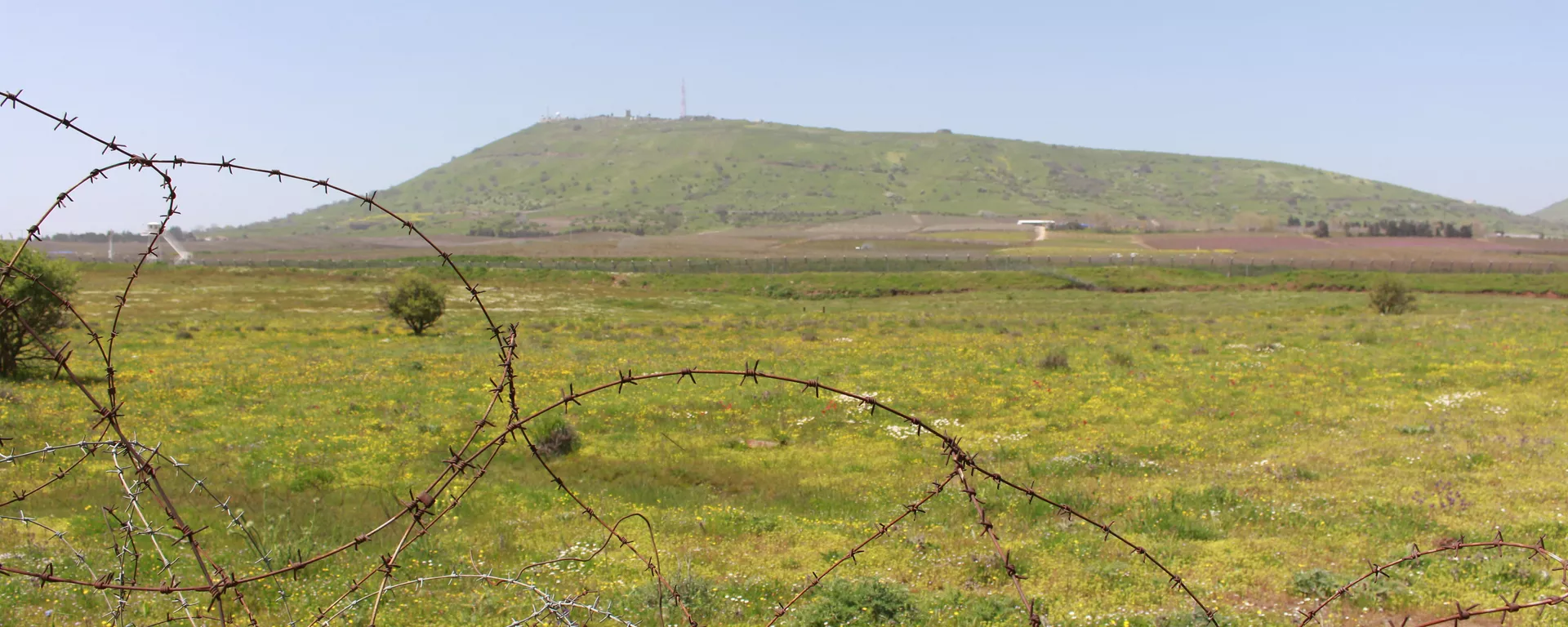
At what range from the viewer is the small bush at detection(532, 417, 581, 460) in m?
15.6

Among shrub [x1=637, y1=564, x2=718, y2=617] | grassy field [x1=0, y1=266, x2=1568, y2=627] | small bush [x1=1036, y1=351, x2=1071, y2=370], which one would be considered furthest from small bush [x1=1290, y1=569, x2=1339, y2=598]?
small bush [x1=1036, y1=351, x2=1071, y2=370]

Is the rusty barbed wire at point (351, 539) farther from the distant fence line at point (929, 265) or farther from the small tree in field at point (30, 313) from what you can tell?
the distant fence line at point (929, 265)

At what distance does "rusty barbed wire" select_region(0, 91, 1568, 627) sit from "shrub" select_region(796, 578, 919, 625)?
1.24 ft

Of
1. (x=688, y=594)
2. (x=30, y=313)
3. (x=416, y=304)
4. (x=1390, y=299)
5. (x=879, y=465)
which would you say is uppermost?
(x=30, y=313)

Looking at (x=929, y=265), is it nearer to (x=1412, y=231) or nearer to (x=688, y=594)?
(x=688, y=594)

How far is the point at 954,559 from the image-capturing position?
9.72 metres

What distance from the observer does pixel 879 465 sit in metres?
15.2

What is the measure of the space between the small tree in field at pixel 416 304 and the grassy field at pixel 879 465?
4.36 metres

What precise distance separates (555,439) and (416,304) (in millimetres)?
24331

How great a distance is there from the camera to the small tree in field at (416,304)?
3721cm

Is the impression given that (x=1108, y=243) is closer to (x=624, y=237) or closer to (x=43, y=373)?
(x=624, y=237)

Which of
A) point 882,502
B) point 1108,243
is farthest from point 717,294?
point 1108,243

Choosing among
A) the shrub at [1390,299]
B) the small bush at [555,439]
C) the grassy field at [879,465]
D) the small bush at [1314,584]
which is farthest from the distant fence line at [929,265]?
the small bush at [1314,584]

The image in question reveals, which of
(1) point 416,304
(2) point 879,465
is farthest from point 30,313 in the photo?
(2) point 879,465
